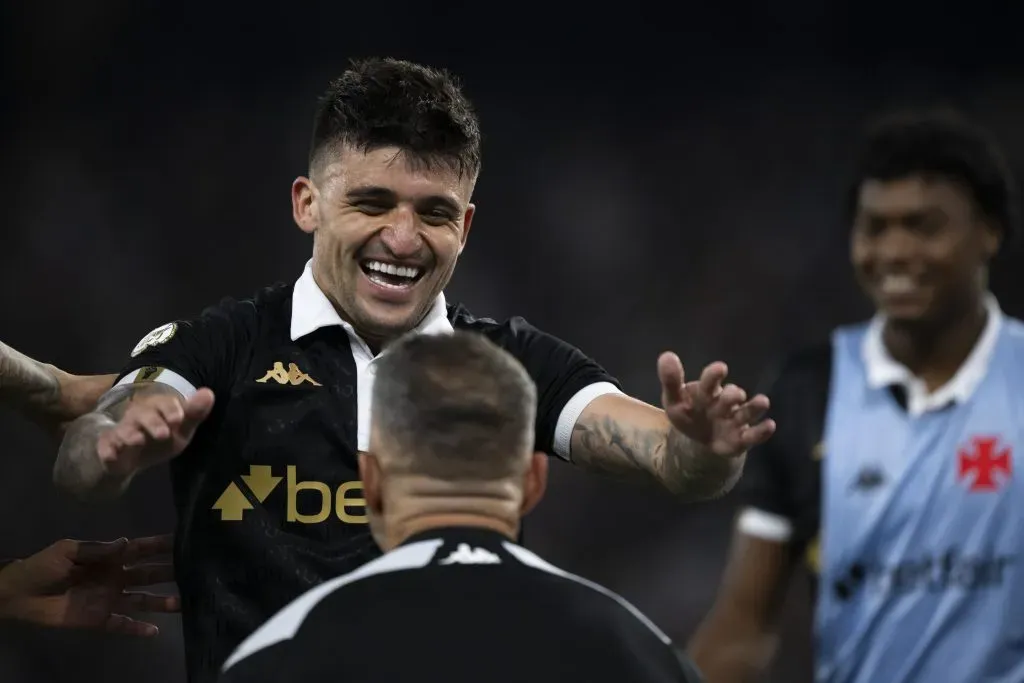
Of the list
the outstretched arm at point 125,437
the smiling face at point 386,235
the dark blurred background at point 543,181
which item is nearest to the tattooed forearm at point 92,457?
the outstretched arm at point 125,437

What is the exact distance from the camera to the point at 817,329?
8.24 m

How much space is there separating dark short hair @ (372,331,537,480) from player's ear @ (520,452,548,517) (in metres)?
0.05

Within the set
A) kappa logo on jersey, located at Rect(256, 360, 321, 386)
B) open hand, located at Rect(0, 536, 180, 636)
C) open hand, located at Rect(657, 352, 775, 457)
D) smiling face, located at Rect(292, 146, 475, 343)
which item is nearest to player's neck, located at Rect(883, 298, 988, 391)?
smiling face, located at Rect(292, 146, 475, 343)

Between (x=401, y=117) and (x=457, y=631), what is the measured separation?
5.25 ft

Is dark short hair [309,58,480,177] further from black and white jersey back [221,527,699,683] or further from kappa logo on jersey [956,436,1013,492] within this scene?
kappa logo on jersey [956,436,1013,492]

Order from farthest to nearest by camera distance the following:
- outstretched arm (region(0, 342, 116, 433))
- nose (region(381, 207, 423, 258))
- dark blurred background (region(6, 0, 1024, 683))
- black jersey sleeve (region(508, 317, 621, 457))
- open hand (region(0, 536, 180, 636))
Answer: dark blurred background (region(6, 0, 1024, 683))
outstretched arm (region(0, 342, 116, 433))
open hand (region(0, 536, 180, 636))
black jersey sleeve (region(508, 317, 621, 457))
nose (region(381, 207, 423, 258))

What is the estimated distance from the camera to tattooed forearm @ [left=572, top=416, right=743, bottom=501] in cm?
272

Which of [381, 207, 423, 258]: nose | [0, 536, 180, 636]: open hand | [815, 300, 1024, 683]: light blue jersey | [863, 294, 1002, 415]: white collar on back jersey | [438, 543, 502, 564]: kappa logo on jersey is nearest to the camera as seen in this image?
[438, 543, 502, 564]: kappa logo on jersey

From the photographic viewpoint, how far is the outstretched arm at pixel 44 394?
11.6 ft

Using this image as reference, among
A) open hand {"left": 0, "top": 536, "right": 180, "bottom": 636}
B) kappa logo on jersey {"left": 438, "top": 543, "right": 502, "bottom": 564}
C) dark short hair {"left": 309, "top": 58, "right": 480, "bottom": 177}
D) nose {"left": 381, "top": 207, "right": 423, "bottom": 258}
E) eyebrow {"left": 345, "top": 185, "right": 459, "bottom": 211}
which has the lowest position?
open hand {"left": 0, "top": 536, "right": 180, "bottom": 636}

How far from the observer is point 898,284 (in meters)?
4.19

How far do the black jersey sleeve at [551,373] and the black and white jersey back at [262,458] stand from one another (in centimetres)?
2

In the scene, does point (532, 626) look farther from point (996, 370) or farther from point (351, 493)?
point (996, 370)

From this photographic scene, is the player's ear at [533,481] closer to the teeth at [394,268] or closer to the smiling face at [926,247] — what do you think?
the teeth at [394,268]
